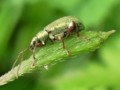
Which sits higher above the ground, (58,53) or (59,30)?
(59,30)

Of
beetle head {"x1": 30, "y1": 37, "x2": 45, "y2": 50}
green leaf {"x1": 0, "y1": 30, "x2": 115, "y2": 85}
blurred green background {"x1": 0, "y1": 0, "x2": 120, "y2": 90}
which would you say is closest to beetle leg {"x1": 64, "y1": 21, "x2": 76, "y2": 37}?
beetle head {"x1": 30, "y1": 37, "x2": 45, "y2": 50}

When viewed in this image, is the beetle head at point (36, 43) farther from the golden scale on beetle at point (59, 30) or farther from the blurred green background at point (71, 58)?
the blurred green background at point (71, 58)

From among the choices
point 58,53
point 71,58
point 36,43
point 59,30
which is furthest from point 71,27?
point 71,58

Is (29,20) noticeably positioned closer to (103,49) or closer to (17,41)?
(17,41)

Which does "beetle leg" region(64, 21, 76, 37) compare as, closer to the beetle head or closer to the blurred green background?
the beetle head

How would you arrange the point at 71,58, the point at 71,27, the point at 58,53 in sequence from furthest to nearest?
the point at 71,58 → the point at 71,27 → the point at 58,53

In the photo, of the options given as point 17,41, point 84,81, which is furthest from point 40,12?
point 84,81

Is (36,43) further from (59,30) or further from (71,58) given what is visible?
(71,58)
